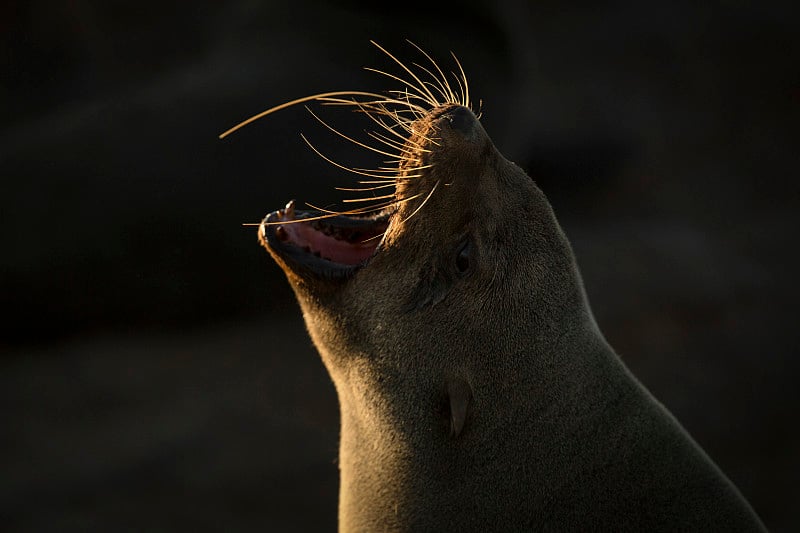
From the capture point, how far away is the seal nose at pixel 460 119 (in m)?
2.45

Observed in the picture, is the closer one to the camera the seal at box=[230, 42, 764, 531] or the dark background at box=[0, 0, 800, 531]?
the seal at box=[230, 42, 764, 531]

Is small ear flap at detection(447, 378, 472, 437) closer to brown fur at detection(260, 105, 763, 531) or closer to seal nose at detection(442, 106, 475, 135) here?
brown fur at detection(260, 105, 763, 531)

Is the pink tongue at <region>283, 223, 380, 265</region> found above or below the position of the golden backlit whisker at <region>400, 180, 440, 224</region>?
above

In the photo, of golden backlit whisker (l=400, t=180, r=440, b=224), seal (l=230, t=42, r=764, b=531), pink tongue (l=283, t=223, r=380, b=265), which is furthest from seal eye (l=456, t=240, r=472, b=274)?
pink tongue (l=283, t=223, r=380, b=265)

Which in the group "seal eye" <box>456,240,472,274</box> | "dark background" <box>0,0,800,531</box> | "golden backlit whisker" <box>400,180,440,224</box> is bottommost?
"seal eye" <box>456,240,472,274</box>

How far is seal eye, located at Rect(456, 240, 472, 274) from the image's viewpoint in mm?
2447

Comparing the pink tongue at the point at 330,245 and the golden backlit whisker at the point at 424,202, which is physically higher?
the pink tongue at the point at 330,245

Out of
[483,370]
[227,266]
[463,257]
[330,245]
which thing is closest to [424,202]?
[463,257]

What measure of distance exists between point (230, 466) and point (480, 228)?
1.93 m

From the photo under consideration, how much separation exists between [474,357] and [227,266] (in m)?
2.16

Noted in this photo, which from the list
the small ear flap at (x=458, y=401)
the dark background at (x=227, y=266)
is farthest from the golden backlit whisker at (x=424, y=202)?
the dark background at (x=227, y=266)

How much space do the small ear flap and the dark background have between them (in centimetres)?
155

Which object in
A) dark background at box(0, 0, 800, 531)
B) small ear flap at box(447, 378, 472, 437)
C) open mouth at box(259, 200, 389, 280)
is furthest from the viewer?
dark background at box(0, 0, 800, 531)

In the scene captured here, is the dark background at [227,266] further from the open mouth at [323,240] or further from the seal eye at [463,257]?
the seal eye at [463,257]
